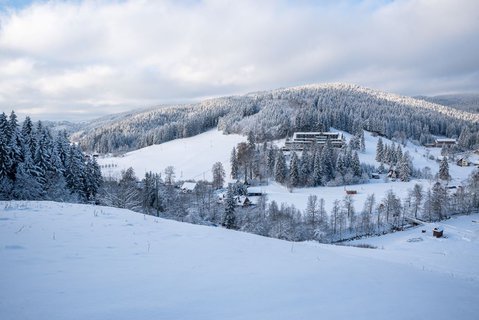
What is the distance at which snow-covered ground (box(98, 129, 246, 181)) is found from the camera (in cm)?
10106

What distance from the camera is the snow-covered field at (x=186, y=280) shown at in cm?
527

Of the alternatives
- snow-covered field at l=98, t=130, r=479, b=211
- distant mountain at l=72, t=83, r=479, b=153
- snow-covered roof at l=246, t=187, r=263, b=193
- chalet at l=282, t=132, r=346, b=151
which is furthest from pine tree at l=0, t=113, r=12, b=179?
distant mountain at l=72, t=83, r=479, b=153

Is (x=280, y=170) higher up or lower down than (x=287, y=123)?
lower down

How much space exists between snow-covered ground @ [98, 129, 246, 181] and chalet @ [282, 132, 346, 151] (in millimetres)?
23505

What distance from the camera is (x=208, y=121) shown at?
162 meters

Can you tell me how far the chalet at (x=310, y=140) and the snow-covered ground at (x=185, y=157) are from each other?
77.1 ft

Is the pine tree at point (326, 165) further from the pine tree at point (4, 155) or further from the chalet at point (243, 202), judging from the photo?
the pine tree at point (4, 155)

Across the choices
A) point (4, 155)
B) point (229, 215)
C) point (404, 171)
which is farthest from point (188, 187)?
point (404, 171)

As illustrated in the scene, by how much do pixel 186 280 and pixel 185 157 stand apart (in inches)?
4447

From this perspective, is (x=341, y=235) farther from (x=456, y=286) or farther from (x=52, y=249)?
(x=52, y=249)

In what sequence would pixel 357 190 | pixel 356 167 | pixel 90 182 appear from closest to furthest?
1. pixel 90 182
2. pixel 357 190
3. pixel 356 167

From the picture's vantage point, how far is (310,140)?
115 m

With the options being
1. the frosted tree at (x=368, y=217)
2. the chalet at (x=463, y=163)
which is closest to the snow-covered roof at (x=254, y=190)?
the frosted tree at (x=368, y=217)

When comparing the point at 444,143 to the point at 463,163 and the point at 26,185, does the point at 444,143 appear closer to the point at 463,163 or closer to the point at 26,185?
the point at 463,163
